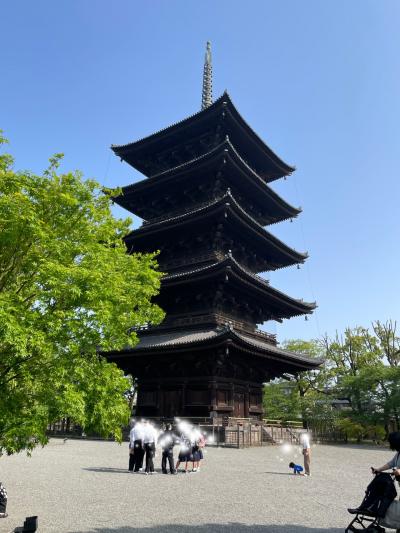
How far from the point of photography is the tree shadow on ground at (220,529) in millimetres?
6535

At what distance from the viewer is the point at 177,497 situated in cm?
910

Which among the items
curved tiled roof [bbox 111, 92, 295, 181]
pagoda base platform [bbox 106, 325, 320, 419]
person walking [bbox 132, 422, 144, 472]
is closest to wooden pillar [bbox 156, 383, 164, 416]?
pagoda base platform [bbox 106, 325, 320, 419]

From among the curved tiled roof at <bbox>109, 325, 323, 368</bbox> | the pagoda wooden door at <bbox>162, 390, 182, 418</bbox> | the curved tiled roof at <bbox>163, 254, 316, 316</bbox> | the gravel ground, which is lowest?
the gravel ground

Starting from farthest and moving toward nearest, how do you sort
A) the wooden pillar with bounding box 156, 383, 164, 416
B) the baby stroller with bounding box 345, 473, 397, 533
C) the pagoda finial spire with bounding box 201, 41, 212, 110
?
the pagoda finial spire with bounding box 201, 41, 212, 110, the wooden pillar with bounding box 156, 383, 164, 416, the baby stroller with bounding box 345, 473, 397, 533

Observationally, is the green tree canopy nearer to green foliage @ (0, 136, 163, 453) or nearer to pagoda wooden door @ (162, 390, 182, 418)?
pagoda wooden door @ (162, 390, 182, 418)

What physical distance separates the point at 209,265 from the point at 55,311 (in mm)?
18488

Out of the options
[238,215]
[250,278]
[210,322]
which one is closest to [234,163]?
[238,215]

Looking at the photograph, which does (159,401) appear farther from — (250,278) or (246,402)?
(250,278)

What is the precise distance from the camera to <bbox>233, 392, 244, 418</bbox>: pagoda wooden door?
2458cm

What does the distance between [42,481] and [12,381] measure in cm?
523

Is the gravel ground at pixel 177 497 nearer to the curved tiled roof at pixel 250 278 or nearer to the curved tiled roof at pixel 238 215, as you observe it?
the curved tiled roof at pixel 250 278

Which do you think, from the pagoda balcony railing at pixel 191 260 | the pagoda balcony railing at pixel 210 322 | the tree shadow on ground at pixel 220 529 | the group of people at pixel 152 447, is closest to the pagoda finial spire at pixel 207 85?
the pagoda balcony railing at pixel 191 260

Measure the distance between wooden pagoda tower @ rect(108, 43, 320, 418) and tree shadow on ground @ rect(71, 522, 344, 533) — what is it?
13920mm

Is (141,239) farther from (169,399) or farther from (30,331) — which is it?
(30,331)
